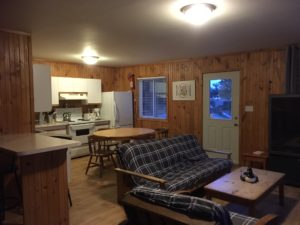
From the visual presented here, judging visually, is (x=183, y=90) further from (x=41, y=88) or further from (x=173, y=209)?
(x=173, y=209)

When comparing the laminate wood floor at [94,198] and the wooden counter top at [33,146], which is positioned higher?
the wooden counter top at [33,146]

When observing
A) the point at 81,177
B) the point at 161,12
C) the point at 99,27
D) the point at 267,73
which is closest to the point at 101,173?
the point at 81,177

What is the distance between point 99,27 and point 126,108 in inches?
154

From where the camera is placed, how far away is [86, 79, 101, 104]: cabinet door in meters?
6.66

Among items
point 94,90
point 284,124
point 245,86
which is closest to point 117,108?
point 94,90

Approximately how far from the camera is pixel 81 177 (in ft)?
15.2

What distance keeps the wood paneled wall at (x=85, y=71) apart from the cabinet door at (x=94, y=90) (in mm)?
375

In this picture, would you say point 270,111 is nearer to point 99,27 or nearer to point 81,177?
point 99,27

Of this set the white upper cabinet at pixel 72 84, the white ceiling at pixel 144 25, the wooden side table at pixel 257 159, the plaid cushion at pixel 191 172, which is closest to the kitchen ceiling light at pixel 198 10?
the white ceiling at pixel 144 25

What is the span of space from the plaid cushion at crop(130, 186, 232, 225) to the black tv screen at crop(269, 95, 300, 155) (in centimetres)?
325

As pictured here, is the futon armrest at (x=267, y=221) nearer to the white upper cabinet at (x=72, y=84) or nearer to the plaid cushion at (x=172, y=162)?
the plaid cushion at (x=172, y=162)

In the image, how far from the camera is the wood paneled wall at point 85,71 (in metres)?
6.26

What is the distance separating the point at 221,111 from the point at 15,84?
13.4 feet

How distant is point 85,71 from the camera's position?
6930 mm
